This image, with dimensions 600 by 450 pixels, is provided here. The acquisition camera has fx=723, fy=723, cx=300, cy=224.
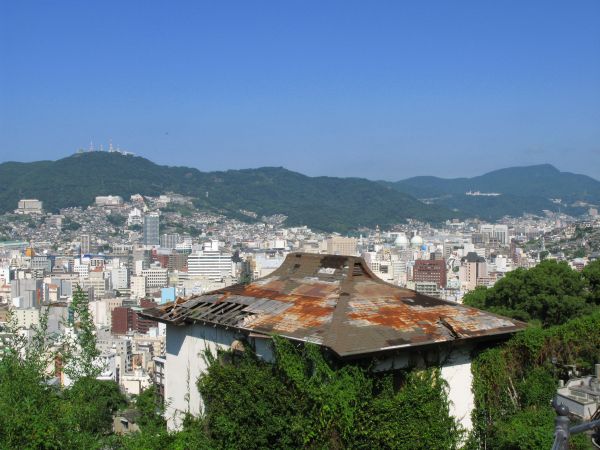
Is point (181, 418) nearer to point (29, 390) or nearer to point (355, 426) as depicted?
point (29, 390)

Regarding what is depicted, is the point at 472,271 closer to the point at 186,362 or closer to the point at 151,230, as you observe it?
the point at 151,230

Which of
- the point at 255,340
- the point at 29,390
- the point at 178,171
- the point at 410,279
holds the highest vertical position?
the point at 178,171

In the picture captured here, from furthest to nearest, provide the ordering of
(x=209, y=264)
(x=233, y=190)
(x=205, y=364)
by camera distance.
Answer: (x=233, y=190), (x=209, y=264), (x=205, y=364)

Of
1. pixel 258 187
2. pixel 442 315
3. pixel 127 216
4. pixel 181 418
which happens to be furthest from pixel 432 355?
pixel 258 187

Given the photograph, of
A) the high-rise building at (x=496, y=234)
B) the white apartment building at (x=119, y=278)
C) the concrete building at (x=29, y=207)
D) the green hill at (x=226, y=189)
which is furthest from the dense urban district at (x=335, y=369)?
the green hill at (x=226, y=189)

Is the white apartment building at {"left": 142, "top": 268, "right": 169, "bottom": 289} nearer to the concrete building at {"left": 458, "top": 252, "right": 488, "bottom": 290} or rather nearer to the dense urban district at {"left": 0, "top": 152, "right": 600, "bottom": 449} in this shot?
the concrete building at {"left": 458, "top": 252, "right": 488, "bottom": 290}

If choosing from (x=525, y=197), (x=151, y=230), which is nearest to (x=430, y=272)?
(x=151, y=230)
